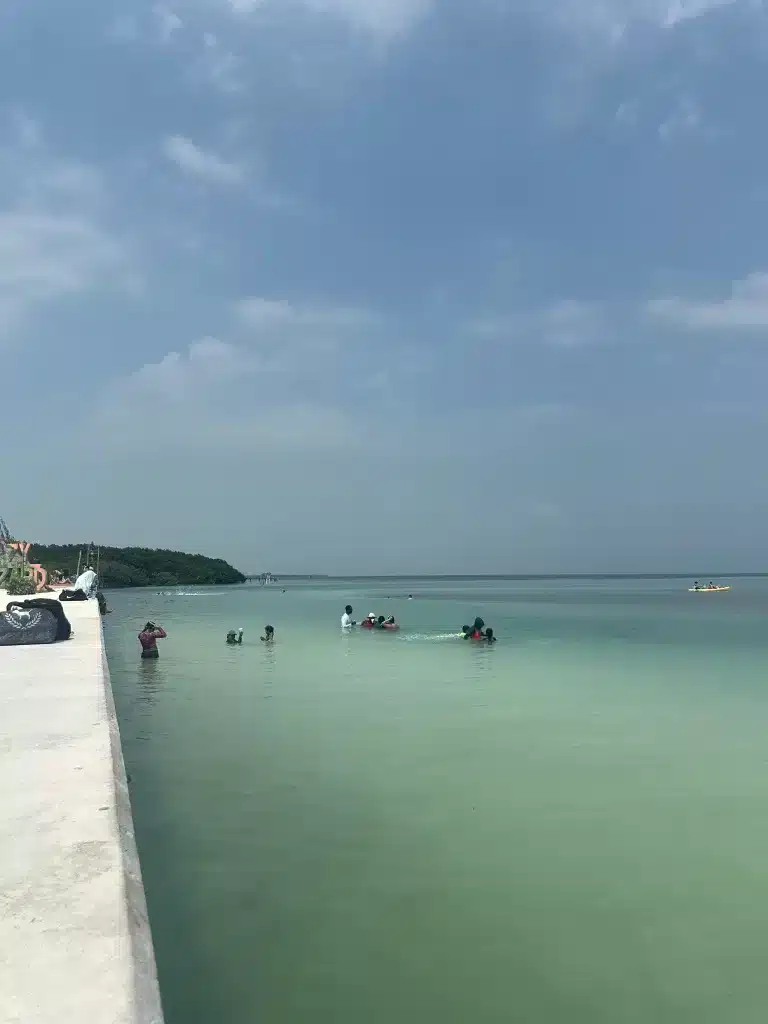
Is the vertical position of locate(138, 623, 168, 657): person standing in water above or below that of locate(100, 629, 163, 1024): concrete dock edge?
below

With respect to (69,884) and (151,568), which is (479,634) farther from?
(151,568)

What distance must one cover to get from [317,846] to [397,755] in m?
4.11

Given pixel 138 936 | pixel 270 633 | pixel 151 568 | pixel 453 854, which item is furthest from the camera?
pixel 151 568

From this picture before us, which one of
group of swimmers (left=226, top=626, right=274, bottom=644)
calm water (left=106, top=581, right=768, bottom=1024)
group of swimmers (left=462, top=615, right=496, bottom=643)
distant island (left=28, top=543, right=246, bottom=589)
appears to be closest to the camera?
calm water (left=106, top=581, right=768, bottom=1024)

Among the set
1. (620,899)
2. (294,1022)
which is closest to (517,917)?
(620,899)

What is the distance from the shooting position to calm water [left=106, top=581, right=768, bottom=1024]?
542 cm

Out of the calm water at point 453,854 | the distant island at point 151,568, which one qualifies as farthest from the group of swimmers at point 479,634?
the distant island at point 151,568

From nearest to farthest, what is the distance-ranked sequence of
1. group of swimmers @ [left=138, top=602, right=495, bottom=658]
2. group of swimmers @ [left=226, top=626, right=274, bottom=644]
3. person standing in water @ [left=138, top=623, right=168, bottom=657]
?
person standing in water @ [left=138, top=623, right=168, bottom=657] < group of swimmers @ [left=138, top=602, right=495, bottom=658] < group of swimmers @ [left=226, top=626, right=274, bottom=644]

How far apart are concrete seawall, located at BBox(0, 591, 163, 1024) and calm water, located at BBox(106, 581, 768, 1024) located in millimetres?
1162

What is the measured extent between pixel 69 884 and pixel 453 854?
4.47 meters

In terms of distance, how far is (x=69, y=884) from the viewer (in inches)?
175

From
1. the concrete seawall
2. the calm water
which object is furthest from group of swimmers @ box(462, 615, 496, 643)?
the concrete seawall

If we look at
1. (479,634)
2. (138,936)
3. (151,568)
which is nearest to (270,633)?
(479,634)

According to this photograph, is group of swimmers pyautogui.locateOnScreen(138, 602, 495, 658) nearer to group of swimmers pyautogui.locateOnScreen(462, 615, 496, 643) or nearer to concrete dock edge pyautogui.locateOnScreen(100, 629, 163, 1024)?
group of swimmers pyautogui.locateOnScreen(462, 615, 496, 643)
